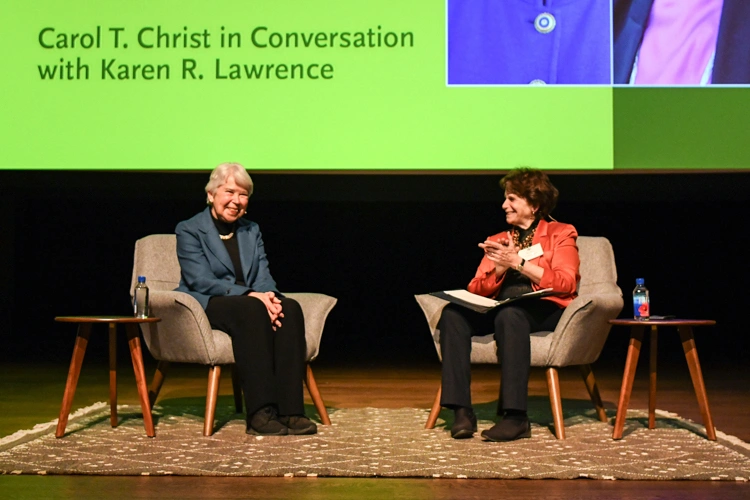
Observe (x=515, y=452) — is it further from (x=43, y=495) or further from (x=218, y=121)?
(x=218, y=121)

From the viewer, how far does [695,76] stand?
14.7 ft

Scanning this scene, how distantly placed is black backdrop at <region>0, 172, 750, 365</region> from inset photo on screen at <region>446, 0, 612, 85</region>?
1.99 meters

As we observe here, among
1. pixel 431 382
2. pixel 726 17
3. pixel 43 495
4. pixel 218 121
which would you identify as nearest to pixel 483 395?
pixel 431 382

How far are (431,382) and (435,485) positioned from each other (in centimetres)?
246

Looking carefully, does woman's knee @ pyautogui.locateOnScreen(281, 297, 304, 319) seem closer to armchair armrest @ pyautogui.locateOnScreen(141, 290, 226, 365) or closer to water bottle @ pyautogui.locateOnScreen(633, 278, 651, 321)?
armchair armrest @ pyautogui.locateOnScreen(141, 290, 226, 365)

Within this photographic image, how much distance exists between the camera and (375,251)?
6656 millimetres

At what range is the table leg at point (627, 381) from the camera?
10.1 ft

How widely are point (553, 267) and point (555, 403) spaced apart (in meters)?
0.52

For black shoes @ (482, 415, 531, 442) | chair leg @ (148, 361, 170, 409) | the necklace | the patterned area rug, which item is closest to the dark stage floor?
the patterned area rug

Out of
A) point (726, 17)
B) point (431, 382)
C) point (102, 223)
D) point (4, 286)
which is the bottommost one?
point (431, 382)

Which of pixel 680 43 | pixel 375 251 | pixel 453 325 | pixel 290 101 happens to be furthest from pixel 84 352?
pixel 375 251

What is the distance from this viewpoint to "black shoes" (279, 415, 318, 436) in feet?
10.3

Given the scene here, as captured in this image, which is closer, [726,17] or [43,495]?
[43,495]

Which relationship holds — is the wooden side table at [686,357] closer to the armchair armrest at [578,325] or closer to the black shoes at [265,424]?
the armchair armrest at [578,325]
